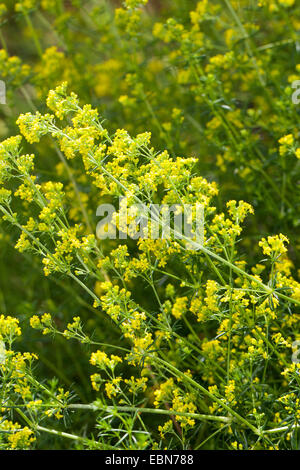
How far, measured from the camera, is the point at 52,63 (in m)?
3.11

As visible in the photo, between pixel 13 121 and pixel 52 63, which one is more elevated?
pixel 52 63

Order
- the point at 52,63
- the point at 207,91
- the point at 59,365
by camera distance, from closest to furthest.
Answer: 1. the point at 207,91
2. the point at 59,365
3. the point at 52,63

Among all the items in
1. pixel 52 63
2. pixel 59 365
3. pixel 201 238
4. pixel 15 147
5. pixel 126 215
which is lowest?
pixel 59 365

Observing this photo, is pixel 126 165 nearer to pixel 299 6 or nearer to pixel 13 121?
pixel 13 121

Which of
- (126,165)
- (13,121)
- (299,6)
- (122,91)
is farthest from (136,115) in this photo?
(126,165)

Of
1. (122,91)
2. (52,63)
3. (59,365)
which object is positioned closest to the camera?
(59,365)

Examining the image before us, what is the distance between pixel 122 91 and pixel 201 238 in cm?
211

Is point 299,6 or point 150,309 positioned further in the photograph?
point 299,6

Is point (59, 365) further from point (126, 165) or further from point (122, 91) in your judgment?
point (122, 91)

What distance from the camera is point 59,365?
291 centimetres
